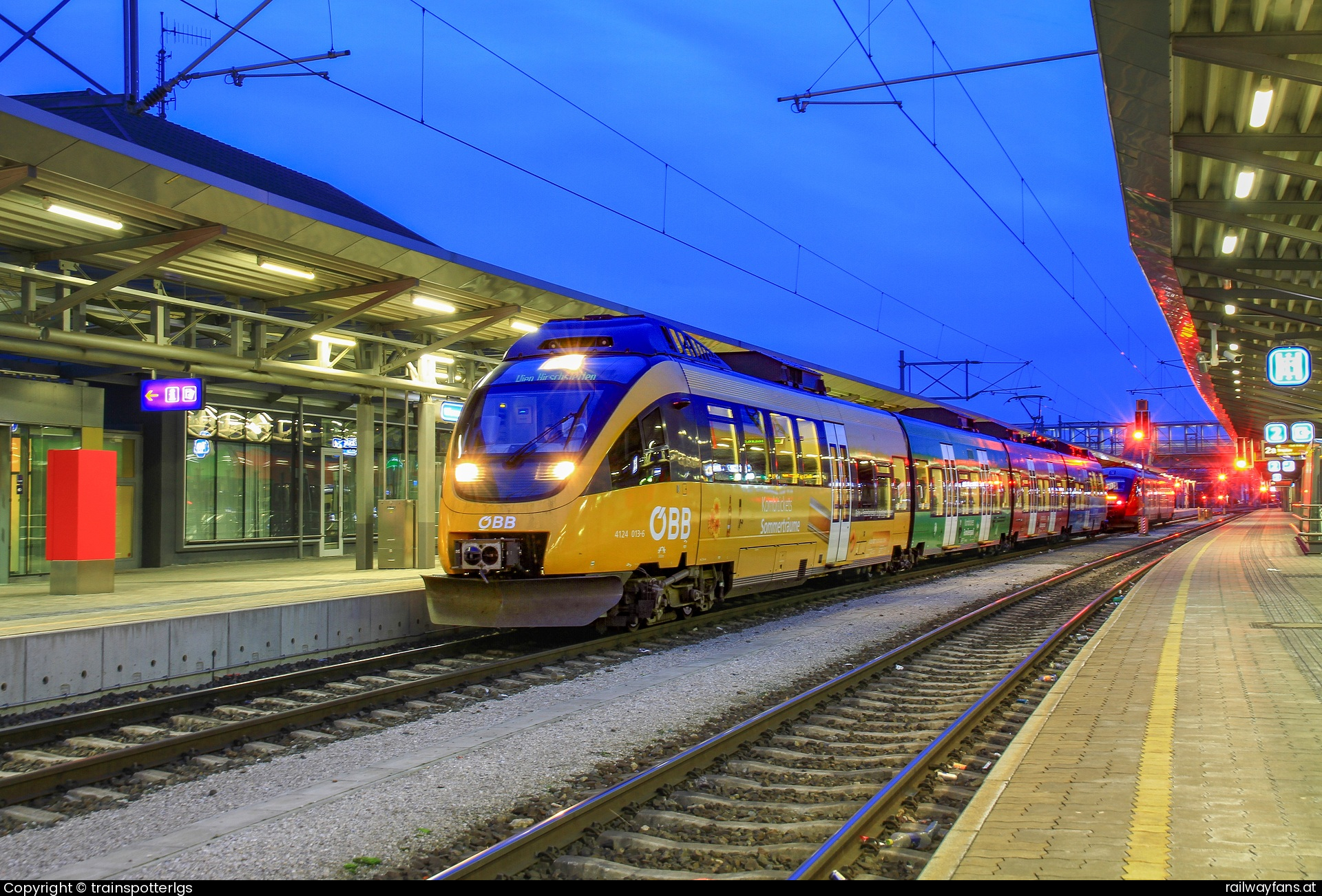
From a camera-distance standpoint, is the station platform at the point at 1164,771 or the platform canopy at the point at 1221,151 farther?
the platform canopy at the point at 1221,151

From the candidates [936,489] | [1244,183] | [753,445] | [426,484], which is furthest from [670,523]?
[936,489]

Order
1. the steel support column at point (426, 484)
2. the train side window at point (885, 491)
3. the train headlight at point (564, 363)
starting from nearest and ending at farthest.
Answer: the train headlight at point (564, 363) < the train side window at point (885, 491) < the steel support column at point (426, 484)

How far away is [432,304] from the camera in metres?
15.8

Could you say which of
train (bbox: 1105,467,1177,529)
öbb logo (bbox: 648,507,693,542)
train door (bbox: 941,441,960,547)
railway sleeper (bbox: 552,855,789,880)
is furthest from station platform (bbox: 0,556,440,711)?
train (bbox: 1105,467,1177,529)

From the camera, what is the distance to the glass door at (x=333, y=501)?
23.4 metres

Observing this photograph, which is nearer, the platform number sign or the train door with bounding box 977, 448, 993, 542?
the platform number sign

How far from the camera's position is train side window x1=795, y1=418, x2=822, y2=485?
49.4 feet

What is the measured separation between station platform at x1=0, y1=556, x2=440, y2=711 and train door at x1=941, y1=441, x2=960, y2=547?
12.5 m

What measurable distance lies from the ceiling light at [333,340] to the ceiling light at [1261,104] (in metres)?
12.5

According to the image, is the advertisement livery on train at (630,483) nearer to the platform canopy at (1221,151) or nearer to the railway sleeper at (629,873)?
the platform canopy at (1221,151)

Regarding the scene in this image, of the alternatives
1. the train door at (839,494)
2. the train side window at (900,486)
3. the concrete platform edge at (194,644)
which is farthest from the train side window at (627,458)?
the train side window at (900,486)

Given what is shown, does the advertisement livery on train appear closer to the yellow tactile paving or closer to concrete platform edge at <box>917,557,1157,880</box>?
the yellow tactile paving
